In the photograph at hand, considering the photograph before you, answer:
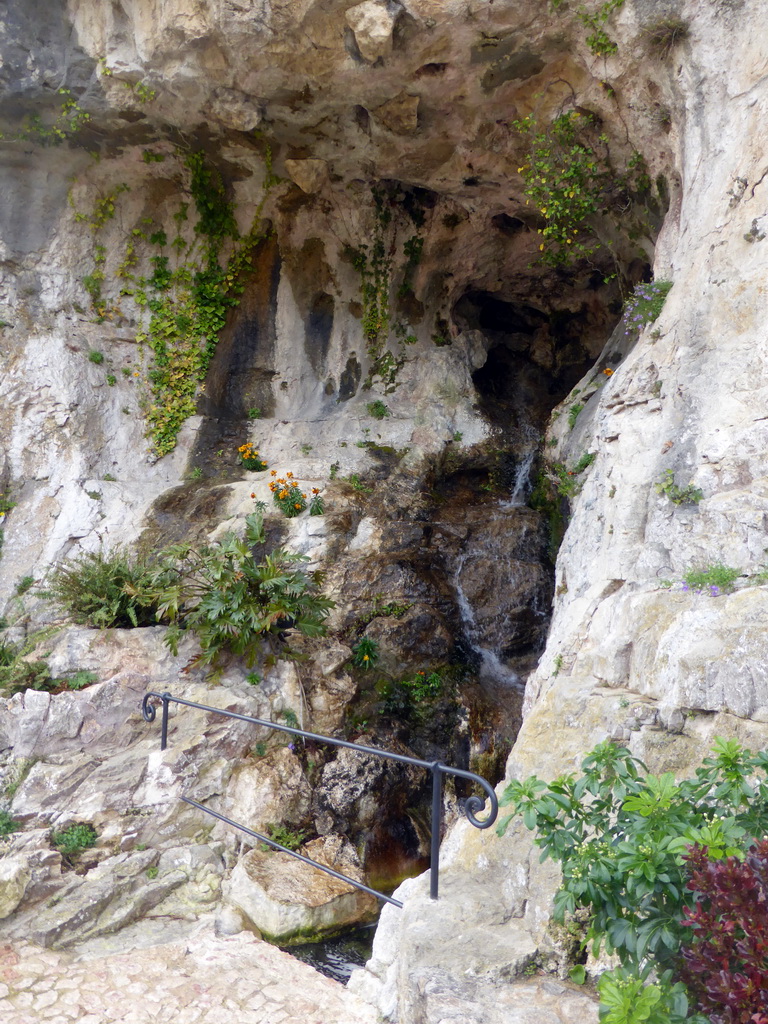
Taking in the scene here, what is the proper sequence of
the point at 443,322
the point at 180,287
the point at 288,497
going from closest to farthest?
the point at 288,497
the point at 180,287
the point at 443,322

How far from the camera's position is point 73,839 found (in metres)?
4.78

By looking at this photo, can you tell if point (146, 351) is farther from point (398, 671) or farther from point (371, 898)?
point (371, 898)

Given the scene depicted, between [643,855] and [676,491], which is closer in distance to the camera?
[643,855]

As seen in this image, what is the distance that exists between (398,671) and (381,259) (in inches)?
286

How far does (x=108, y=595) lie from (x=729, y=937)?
6.11m

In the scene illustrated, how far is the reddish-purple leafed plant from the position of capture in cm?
167

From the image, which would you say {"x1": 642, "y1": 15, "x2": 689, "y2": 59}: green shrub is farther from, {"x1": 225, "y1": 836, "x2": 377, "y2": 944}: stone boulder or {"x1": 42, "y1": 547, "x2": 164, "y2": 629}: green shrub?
{"x1": 225, "y1": 836, "x2": 377, "y2": 944}: stone boulder

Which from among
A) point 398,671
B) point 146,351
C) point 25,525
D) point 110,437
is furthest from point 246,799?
point 146,351

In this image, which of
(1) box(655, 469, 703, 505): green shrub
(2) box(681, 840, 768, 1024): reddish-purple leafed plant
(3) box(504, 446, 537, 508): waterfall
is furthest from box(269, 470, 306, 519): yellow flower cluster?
(2) box(681, 840, 768, 1024): reddish-purple leafed plant

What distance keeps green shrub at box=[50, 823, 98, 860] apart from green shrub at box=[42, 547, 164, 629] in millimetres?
2011

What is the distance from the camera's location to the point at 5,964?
3.72 m

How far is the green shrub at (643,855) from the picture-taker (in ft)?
6.12

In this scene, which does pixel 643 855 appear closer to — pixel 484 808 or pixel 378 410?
pixel 484 808

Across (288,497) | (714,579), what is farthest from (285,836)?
(288,497)
